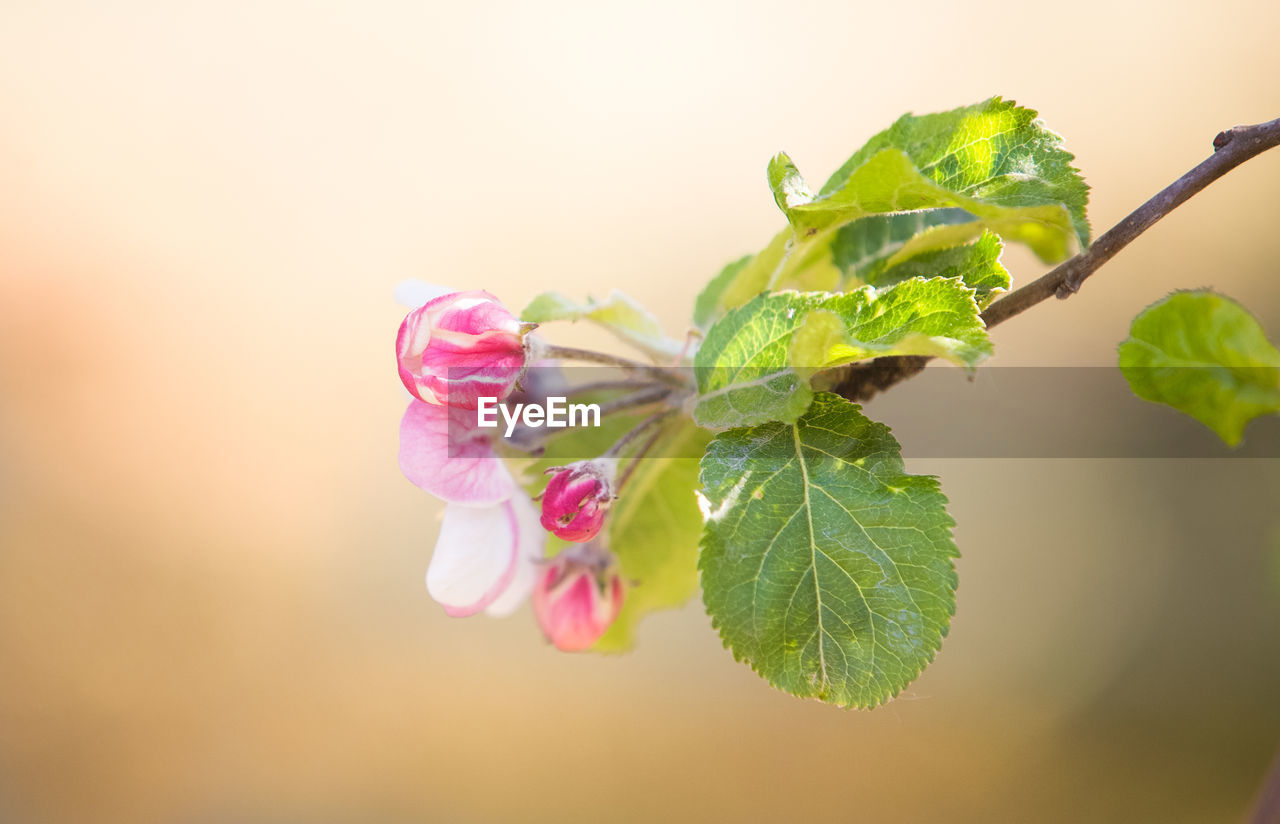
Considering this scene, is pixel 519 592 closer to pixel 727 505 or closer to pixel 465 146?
pixel 727 505

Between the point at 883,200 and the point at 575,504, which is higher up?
the point at 883,200

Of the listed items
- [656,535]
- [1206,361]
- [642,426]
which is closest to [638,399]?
[642,426]

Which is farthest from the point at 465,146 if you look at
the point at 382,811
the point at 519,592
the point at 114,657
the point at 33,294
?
the point at 519,592

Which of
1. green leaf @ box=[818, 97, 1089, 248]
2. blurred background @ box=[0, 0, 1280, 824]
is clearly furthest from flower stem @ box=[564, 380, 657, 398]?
blurred background @ box=[0, 0, 1280, 824]

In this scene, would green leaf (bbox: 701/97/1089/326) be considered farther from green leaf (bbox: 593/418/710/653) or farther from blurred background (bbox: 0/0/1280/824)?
blurred background (bbox: 0/0/1280/824)

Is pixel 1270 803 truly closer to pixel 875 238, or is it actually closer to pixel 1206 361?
pixel 1206 361

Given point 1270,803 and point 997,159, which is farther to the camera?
point 997,159
